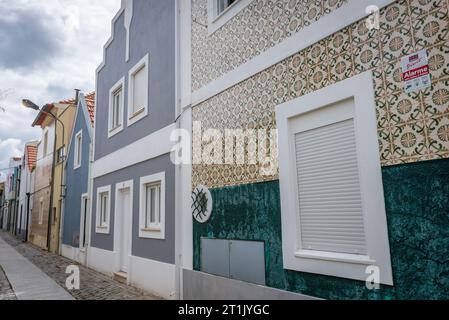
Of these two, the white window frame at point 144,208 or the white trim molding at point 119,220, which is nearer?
the white window frame at point 144,208

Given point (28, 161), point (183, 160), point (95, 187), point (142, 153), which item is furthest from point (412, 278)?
point (28, 161)

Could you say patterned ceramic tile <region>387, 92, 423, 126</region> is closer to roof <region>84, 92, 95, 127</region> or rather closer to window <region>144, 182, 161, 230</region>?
window <region>144, 182, 161, 230</region>

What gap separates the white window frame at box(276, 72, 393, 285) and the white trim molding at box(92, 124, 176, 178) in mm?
3419

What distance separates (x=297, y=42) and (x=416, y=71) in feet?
5.90

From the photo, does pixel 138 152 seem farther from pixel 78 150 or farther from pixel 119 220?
pixel 78 150

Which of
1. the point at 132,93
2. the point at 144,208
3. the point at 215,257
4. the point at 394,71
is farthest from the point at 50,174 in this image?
the point at 394,71

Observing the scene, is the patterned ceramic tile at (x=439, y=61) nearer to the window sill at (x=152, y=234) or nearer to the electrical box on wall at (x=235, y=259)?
the electrical box on wall at (x=235, y=259)

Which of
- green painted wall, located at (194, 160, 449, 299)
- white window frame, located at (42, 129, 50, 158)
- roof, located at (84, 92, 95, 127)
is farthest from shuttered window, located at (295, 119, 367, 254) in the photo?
white window frame, located at (42, 129, 50, 158)

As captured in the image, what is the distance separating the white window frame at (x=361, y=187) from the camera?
366 cm

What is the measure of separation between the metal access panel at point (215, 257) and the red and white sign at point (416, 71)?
3.58 m

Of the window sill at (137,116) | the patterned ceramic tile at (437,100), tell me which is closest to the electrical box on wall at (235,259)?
the patterned ceramic tile at (437,100)

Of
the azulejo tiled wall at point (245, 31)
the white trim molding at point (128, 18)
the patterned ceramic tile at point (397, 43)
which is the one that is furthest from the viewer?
the white trim molding at point (128, 18)

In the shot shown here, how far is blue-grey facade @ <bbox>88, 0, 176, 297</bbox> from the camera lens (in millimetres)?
7727

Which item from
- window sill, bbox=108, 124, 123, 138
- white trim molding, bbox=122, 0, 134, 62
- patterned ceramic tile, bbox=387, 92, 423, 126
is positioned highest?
white trim molding, bbox=122, 0, 134, 62
